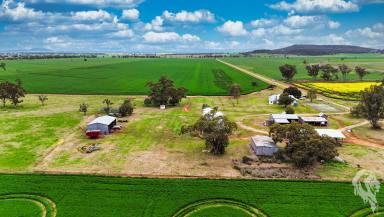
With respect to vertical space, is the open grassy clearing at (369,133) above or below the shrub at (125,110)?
below

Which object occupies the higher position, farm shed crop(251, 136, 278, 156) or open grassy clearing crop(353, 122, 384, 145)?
farm shed crop(251, 136, 278, 156)

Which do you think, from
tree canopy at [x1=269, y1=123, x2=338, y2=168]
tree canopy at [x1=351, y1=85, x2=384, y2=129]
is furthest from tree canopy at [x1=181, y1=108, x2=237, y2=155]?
tree canopy at [x1=351, y1=85, x2=384, y2=129]

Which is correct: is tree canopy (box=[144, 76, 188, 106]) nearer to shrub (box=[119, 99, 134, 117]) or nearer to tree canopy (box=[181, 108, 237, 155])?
shrub (box=[119, 99, 134, 117])

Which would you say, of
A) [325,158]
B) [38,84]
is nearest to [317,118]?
[325,158]

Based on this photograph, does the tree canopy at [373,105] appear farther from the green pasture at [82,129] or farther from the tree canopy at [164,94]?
the tree canopy at [164,94]

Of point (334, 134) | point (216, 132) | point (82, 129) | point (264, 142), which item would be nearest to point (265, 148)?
point (264, 142)

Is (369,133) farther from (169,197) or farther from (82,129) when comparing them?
(82,129)

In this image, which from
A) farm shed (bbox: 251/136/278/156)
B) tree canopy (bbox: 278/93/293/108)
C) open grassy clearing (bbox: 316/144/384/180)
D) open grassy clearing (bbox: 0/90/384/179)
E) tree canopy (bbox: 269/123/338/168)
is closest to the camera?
open grassy clearing (bbox: 316/144/384/180)

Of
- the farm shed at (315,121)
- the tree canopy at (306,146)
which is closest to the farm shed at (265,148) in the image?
the tree canopy at (306,146)
